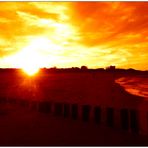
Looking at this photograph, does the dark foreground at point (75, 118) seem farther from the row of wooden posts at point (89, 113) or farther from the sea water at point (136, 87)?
the sea water at point (136, 87)

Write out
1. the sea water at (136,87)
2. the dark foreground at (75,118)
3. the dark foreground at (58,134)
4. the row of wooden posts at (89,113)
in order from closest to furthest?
the dark foreground at (58,134) < the dark foreground at (75,118) < the row of wooden posts at (89,113) < the sea water at (136,87)

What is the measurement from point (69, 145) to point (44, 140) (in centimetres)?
120

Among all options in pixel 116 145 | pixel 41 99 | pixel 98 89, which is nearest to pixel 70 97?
pixel 98 89

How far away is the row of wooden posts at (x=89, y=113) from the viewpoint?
12352mm

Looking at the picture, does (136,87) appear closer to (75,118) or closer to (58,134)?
(75,118)

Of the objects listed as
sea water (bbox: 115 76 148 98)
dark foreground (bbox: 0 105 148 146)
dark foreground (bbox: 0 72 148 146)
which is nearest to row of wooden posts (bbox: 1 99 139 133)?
dark foreground (bbox: 0 72 148 146)

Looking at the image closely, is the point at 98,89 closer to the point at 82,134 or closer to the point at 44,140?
the point at 82,134

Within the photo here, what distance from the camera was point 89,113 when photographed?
14.3 meters

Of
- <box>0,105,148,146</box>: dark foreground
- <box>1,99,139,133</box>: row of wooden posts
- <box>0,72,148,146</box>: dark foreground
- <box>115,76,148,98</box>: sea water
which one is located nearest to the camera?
<box>0,105,148,146</box>: dark foreground

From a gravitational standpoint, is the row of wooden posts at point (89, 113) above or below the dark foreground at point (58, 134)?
above

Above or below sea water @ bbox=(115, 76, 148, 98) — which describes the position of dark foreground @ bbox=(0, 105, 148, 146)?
below

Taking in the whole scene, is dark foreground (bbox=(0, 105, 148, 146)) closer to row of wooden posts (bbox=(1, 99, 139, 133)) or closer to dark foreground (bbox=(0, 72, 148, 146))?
dark foreground (bbox=(0, 72, 148, 146))

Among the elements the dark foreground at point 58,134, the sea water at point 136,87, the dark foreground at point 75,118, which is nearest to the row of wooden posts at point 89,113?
the dark foreground at point 75,118

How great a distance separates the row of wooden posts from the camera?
12352 millimetres
